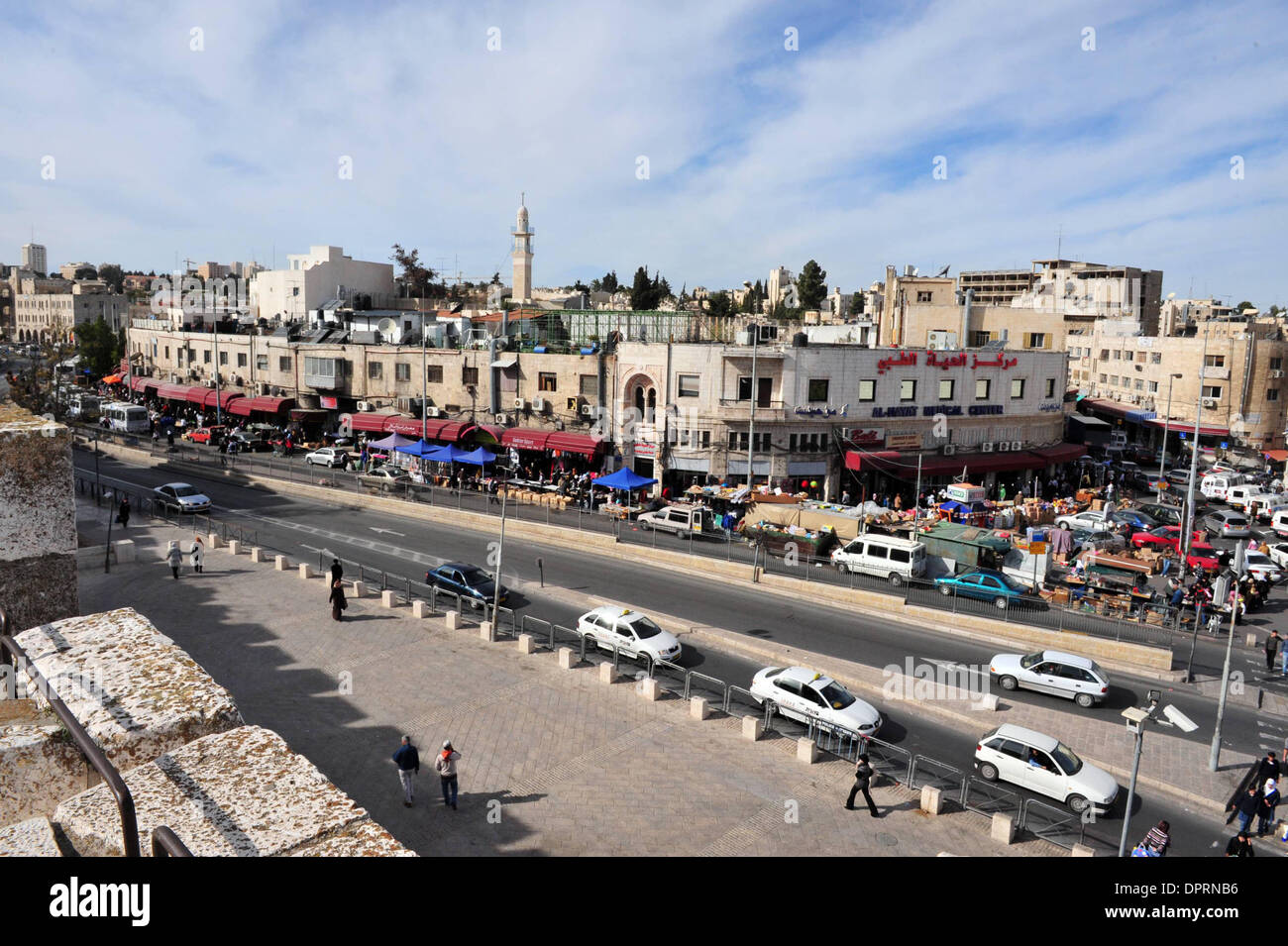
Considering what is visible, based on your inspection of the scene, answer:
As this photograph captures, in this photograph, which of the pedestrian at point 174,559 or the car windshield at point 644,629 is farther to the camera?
the pedestrian at point 174,559

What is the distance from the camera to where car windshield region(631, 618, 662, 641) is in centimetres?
2120

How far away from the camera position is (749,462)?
40125mm

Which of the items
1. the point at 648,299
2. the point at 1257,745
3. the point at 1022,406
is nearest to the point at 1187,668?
the point at 1257,745

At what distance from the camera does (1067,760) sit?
52.8 ft

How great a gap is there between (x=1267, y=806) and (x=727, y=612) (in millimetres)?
14369

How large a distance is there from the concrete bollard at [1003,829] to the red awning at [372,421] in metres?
44.8

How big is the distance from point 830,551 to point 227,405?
167 ft

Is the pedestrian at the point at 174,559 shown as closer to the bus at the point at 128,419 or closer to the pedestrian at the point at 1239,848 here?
the pedestrian at the point at 1239,848

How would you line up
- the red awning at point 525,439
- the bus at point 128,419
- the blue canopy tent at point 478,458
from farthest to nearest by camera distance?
the bus at point 128,419 → the red awning at point 525,439 → the blue canopy tent at point 478,458

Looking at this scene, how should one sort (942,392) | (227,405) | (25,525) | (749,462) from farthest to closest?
(227,405) → (942,392) → (749,462) → (25,525)

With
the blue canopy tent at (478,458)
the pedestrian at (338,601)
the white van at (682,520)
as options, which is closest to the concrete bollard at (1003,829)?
the pedestrian at (338,601)

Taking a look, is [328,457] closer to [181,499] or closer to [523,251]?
[181,499]

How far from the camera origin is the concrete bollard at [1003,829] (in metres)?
13.7

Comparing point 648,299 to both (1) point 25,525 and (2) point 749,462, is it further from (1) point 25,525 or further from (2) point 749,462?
(1) point 25,525
